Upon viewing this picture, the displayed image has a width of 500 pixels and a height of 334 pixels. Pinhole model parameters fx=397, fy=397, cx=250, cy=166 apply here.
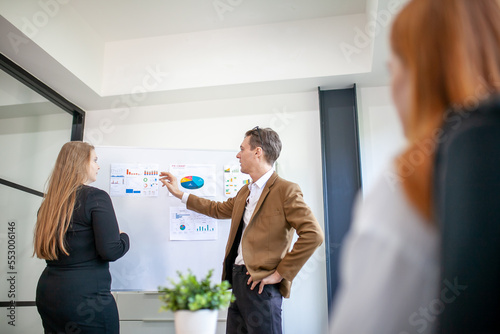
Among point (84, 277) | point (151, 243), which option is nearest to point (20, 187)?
point (151, 243)

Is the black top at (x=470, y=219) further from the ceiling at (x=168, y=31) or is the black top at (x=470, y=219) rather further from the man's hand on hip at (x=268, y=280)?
the ceiling at (x=168, y=31)

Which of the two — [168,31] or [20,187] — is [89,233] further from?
[168,31]

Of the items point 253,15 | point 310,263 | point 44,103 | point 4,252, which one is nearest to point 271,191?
point 310,263

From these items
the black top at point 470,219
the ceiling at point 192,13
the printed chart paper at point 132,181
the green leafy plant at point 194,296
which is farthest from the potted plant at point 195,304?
the ceiling at point 192,13

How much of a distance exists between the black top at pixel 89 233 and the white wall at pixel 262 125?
1.39 metres

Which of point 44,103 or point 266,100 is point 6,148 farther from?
point 266,100

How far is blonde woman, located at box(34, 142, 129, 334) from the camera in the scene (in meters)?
1.83

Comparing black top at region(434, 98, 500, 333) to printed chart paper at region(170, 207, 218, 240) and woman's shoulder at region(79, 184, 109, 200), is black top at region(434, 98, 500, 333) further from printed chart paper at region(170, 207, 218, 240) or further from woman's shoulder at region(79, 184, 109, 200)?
printed chart paper at region(170, 207, 218, 240)

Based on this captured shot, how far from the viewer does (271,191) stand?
2.20 m

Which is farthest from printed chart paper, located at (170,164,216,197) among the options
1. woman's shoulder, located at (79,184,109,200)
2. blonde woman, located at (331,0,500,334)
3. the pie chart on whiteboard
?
blonde woman, located at (331,0,500,334)

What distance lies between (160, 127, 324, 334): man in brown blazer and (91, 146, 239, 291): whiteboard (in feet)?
2.20

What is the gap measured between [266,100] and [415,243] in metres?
3.02

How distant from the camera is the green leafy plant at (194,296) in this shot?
2.43 ft

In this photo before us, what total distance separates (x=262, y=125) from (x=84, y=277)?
Result: 194 cm
